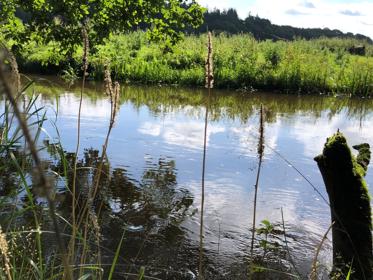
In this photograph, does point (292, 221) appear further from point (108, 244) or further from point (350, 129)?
point (350, 129)

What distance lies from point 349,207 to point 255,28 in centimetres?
4116

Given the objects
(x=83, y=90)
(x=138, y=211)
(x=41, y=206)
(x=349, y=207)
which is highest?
(x=83, y=90)

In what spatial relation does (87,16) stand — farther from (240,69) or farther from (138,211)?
(240,69)

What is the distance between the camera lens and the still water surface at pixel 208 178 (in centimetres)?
476

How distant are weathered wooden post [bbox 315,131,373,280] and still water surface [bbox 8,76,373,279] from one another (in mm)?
363

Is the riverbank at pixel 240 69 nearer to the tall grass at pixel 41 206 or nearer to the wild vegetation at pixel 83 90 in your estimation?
the wild vegetation at pixel 83 90

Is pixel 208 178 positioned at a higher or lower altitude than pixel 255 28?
lower

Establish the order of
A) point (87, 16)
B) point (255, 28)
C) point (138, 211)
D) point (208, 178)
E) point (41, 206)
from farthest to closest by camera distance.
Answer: point (255, 28) < point (87, 16) < point (208, 178) < point (138, 211) < point (41, 206)

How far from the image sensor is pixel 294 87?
Answer: 17.3 metres

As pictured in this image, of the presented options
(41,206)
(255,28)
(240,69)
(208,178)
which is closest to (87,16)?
(208,178)

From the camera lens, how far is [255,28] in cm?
4316

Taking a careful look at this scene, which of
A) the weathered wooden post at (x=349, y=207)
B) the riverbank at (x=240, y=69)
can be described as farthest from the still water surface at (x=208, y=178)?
the riverbank at (x=240, y=69)

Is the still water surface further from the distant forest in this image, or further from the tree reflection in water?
the distant forest

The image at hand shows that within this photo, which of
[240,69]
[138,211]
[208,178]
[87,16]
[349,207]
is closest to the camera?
[349,207]
